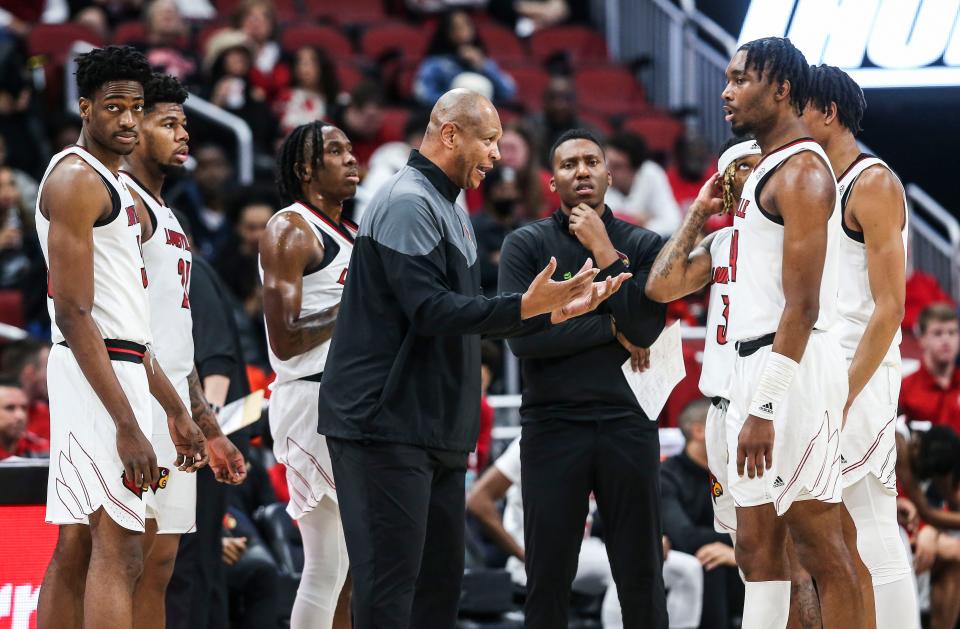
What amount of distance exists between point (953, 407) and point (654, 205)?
3.35 m

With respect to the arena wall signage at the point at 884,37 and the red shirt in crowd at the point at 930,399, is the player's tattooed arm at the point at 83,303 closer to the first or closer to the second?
the red shirt in crowd at the point at 930,399

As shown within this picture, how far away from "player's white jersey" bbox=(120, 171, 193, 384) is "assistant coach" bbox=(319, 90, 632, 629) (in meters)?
0.72

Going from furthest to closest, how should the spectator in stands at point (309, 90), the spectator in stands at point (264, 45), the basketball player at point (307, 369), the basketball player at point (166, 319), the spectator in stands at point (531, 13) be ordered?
the spectator in stands at point (531, 13) < the spectator in stands at point (264, 45) < the spectator in stands at point (309, 90) < the basketball player at point (307, 369) < the basketball player at point (166, 319)

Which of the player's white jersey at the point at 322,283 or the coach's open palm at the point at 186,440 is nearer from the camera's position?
the coach's open palm at the point at 186,440

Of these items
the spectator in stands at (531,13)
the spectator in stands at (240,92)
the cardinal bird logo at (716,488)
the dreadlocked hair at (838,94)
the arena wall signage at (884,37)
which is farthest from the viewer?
the spectator in stands at (531,13)

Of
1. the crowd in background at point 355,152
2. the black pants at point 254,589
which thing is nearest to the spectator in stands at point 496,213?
the crowd in background at point 355,152

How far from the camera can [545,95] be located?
12617 millimetres

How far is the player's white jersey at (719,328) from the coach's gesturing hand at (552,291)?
71cm

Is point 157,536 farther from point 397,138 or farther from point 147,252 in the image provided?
point 397,138

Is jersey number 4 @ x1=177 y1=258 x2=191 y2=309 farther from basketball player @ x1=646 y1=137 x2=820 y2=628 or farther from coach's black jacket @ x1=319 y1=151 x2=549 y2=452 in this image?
basketball player @ x1=646 y1=137 x2=820 y2=628

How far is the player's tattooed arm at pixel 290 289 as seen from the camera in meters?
5.41

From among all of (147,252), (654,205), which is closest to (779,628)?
(147,252)

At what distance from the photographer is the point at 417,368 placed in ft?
15.5

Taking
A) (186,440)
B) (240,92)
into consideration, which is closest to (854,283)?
(186,440)
